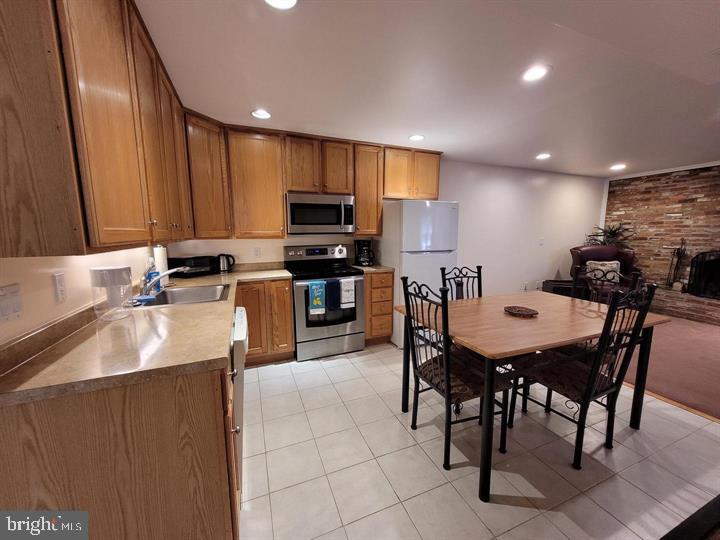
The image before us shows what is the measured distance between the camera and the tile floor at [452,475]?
1.35 m

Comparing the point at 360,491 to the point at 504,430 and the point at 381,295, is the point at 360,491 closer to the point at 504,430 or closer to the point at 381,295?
the point at 504,430

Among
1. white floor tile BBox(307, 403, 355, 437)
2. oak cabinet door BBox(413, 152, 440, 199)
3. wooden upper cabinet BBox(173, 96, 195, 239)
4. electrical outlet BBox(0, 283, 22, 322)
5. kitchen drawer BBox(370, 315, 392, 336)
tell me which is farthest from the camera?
oak cabinet door BBox(413, 152, 440, 199)

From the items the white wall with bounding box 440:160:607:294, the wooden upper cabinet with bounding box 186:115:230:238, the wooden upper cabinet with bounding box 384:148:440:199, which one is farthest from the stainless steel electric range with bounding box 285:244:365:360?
the white wall with bounding box 440:160:607:294

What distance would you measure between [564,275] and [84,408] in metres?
6.51

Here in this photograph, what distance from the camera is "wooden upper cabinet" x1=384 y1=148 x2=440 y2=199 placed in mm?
3406

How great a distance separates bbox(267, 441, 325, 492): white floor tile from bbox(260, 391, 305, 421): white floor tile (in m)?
0.36

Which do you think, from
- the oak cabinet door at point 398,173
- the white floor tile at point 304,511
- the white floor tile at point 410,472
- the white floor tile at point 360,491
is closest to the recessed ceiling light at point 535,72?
the oak cabinet door at point 398,173

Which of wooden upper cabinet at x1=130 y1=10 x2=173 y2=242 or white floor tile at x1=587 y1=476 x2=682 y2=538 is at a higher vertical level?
wooden upper cabinet at x1=130 y1=10 x2=173 y2=242

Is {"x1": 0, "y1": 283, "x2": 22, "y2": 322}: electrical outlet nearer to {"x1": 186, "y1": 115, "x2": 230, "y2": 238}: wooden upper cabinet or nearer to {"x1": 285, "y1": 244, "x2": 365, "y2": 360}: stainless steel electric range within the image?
{"x1": 186, "y1": 115, "x2": 230, "y2": 238}: wooden upper cabinet

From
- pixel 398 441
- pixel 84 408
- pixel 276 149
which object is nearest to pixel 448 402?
pixel 398 441

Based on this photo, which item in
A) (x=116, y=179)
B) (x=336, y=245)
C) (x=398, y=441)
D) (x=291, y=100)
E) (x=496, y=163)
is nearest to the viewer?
(x=116, y=179)

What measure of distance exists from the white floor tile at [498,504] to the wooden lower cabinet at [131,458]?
117 cm

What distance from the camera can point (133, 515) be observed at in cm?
90

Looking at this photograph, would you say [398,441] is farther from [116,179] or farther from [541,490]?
[116,179]
